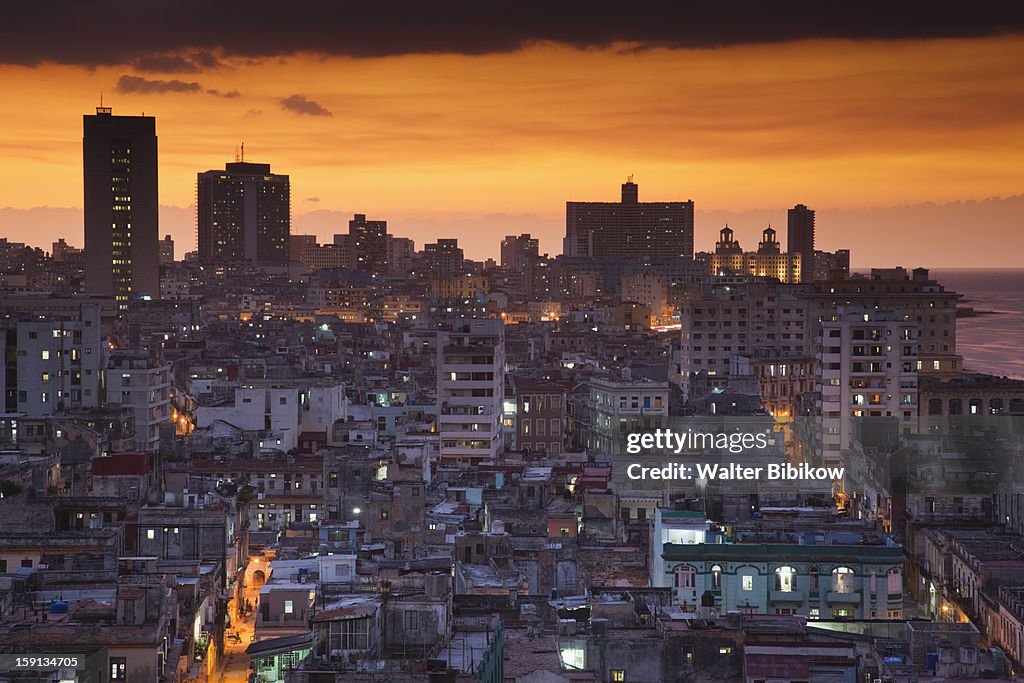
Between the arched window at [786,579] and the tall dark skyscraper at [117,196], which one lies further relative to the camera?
the tall dark skyscraper at [117,196]

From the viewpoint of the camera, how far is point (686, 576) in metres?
39.6

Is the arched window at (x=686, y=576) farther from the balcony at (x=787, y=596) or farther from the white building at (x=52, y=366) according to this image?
the white building at (x=52, y=366)

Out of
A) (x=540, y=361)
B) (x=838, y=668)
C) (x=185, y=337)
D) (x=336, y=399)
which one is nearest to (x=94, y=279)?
(x=185, y=337)

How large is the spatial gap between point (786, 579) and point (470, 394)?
27.8 metres

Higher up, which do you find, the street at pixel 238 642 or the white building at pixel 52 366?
the white building at pixel 52 366

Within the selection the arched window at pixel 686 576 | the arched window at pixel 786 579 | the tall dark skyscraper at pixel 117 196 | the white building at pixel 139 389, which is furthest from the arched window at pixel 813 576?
the tall dark skyscraper at pixel 117 196

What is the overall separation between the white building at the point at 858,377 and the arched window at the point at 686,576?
86.0 feet

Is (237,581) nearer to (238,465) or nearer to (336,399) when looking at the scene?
(238,465)

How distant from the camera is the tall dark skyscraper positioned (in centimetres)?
18962

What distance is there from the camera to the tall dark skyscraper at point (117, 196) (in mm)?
189625

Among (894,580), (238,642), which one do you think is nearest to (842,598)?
(894,580)

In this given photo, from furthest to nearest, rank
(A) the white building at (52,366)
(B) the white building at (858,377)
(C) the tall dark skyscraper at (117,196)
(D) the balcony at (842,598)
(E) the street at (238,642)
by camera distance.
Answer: (C) the tall dark skyscraper at (117,196) < (A) the white building at (52,366) < (B) the white building at (858,377) < (D) the balcony at (842,598) < (E) the street at (238,642)

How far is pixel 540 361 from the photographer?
112000 millimetres

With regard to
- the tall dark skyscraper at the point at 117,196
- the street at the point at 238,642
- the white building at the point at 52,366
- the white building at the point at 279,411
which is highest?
the tall dark skyscraper at the point at 117,196
